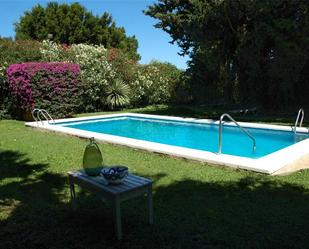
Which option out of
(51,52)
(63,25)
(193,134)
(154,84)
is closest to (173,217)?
(193,134)

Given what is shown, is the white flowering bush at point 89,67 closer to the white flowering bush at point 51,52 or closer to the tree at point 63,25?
the white flowering bush at point 51,52

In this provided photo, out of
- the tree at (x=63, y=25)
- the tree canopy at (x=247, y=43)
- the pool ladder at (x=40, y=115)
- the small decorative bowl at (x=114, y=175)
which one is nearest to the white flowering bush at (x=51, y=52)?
the pool ladder at (x=40, y=115)

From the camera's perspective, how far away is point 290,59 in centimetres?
1530

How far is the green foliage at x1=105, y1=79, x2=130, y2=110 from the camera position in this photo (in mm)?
18438

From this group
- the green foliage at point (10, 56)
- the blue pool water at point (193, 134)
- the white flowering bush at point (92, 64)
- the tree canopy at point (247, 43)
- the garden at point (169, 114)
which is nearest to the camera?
the garden at point (169, 114)

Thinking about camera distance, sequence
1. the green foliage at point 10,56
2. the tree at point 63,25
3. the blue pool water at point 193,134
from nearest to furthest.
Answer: the blue pool water at point 193,134
the green foliage at point 10,56
the tree at point 63,25

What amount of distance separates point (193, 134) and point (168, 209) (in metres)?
8.23

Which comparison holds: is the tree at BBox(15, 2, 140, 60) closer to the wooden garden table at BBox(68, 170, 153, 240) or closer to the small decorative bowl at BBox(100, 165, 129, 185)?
the wooden garden table at BBox(68, 170, 153, 240)

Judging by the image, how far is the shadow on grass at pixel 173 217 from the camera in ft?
12.7

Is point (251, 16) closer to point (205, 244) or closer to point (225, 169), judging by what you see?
point (225, 169)

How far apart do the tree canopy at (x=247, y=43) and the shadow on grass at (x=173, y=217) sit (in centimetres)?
1060

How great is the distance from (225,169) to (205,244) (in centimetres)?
333

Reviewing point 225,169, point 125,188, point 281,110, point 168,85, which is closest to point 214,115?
point 281,110

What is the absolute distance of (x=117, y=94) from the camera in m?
18.7
